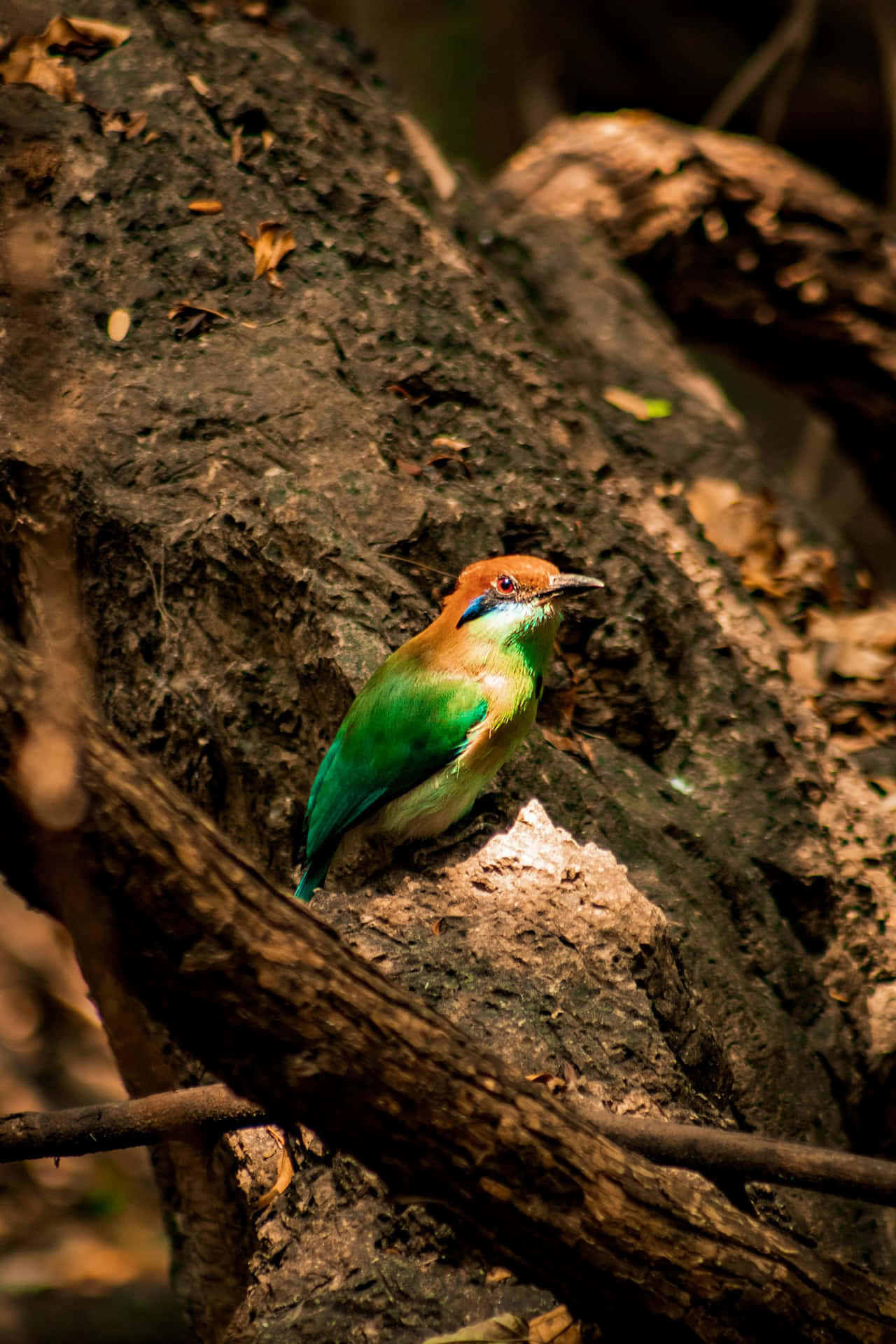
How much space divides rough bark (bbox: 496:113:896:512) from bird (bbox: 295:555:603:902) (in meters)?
3.79

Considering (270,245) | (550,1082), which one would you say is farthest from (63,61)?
(550,1082)

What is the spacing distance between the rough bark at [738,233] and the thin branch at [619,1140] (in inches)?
214

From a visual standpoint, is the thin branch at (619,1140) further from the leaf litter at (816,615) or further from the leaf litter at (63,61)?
the leaf litter at (63,61)

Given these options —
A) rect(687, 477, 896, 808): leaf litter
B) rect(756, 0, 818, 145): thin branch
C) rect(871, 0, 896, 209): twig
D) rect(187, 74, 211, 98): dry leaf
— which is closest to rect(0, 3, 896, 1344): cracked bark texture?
rect(187, 74, 211, 98): dry leaf

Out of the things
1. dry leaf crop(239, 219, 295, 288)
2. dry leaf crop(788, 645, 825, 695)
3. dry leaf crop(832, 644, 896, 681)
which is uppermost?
dry leaf crop(239, 219, 295, 288)

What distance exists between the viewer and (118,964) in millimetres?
1696

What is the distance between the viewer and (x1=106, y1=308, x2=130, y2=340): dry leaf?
396 centimetres

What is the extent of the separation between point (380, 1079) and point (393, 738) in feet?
5.12

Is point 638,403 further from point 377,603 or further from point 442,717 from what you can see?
point 442,717

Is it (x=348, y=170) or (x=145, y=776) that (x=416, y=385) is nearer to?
(x=348, y=170)

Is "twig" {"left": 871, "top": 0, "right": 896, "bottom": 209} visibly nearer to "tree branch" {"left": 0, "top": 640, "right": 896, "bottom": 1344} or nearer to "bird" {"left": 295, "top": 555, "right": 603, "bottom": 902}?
"bird" {"left": 295, "top": 555, "right": 603, "bottom": 902}

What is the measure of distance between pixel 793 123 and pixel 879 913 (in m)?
7.99

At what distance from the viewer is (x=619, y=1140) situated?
2.01 metres

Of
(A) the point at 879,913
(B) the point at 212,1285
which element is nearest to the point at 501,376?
(A) the point at 879,913
